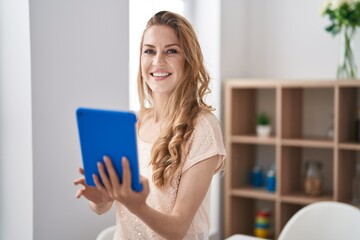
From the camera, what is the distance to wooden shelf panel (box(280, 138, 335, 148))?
2963 millimetres

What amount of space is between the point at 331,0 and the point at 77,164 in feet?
5.65

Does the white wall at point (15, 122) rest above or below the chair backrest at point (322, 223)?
above

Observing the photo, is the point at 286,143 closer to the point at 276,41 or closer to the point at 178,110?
the point at 276,41

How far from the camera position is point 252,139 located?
318cm

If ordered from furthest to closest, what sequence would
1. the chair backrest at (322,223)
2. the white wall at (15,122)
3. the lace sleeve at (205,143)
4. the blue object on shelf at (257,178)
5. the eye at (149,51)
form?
the blue object on shelf at (257,178), the chair backrest at (322,223), the white wall at (15,122), the eye at (149,51), the lace sleeve at (205,143)

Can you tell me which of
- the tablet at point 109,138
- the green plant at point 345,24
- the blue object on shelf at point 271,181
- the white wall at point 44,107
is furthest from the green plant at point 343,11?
the tablet at point 109,138

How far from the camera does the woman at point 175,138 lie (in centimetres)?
146

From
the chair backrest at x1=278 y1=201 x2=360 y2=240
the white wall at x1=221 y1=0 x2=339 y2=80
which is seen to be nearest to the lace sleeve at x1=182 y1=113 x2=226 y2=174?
the chair backrest at x1=278 y1=201 x2=360 y2=240

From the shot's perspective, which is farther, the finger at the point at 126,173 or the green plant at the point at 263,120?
the green plant at the point at 263,120

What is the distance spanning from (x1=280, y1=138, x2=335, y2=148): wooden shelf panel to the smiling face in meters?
1.61

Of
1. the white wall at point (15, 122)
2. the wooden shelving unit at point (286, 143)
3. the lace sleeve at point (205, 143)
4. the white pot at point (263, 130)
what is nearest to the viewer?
the lace sleeve at point (205, 143)

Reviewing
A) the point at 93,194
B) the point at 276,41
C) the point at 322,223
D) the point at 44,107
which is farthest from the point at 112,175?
the point at 276,41

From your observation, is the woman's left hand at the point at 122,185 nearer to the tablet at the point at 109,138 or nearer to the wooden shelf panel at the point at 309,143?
the tablet at the point at 109,138

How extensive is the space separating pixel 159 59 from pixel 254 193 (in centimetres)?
182
